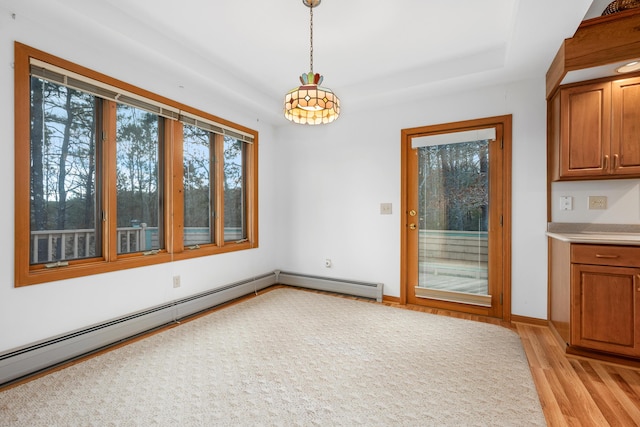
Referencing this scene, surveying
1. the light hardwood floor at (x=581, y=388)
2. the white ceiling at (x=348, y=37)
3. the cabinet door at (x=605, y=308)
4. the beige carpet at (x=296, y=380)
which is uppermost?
the white ceiling at (x=348, y=37)

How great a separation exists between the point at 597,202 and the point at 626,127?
2.16ft

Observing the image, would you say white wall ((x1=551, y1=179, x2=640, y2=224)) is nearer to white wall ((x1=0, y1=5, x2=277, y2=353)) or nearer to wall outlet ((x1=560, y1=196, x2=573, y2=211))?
wall outlet ((x1=560, y1=196, x2=573, y2=211))

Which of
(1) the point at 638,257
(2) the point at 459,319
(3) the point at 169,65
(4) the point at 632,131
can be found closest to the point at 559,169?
(4) the point at 632,131

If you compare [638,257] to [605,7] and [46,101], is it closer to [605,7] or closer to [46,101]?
[605,7]

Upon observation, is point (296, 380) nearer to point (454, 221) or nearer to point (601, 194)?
point (454, 221)

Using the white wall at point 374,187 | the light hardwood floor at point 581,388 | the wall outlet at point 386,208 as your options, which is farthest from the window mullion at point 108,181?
the light hardwood floor at point 581,388

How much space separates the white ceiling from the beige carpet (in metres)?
2.44

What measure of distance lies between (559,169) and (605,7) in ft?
Answer: 3.94

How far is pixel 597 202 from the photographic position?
265 centimetres

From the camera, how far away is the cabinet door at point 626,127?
2326mm

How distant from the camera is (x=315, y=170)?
4262 mm

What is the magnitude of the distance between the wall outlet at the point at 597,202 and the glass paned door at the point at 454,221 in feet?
2.72

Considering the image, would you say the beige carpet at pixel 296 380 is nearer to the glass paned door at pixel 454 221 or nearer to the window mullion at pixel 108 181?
the glass paned door at pixel 454 221

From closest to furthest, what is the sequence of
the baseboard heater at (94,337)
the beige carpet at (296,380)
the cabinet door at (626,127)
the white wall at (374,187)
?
1. the beige carpet at (296,380)
2. the baseboard heater at (94,337)
3. the cabinet door at (626,127)
4. the white wall at (374,187)
